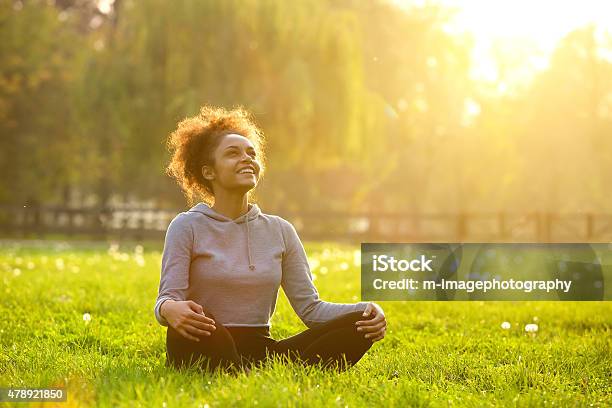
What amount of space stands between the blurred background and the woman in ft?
28.9

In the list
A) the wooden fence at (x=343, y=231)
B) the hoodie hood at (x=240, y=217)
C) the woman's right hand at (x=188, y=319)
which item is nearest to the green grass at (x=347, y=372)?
the woman's right hand at (x=188, y=319)

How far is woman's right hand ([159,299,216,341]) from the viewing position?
3.67 metres

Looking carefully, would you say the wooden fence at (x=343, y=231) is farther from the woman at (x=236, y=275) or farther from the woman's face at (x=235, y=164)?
the woman's face at (x=235, y=164)

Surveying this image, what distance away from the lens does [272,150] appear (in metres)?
21.2

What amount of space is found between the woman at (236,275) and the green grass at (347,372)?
0.50 ft

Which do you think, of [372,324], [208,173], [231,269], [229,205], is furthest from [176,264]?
[372,324]

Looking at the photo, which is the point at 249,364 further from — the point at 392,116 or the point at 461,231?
the point at 392,116

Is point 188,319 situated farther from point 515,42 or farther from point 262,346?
point 515,42

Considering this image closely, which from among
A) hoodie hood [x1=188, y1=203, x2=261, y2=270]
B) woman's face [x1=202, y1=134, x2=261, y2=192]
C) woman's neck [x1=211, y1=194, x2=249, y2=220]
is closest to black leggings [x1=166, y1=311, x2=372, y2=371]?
hoodie hood [x1=188, y1=203, x2=261, y2=270]

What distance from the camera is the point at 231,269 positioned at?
4039mm

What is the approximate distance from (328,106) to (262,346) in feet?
57.7

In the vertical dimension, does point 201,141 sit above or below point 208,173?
above

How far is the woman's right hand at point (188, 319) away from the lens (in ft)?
12.0

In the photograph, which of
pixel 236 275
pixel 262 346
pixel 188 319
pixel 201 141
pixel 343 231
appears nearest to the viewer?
pixel 188 319
